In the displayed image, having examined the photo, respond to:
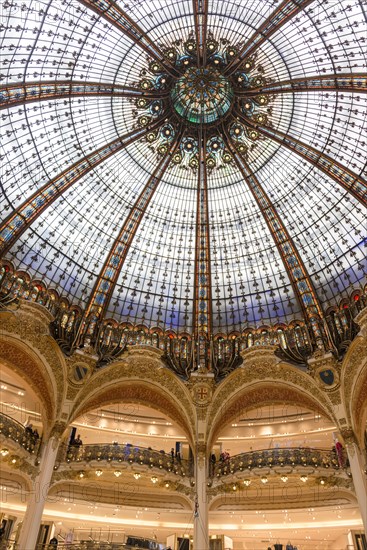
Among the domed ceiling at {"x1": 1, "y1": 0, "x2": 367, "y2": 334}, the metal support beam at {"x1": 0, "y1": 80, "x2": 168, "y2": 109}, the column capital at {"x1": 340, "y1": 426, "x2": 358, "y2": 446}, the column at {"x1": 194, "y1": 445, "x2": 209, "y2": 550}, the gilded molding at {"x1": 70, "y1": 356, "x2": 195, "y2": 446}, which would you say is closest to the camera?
the column at {"x1": 194, "y1": 445, "x2": 209, "y2": 550}

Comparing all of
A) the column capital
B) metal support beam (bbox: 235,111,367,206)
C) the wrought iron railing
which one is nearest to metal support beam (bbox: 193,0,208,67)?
metal support beam (bbox: 235,111,367,206)

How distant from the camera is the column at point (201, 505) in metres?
23.5

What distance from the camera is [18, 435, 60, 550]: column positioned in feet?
72.1

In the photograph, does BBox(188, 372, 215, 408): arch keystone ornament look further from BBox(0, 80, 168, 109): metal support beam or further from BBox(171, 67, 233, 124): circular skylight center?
BBox(0, 80, 168, 109): metal support beam

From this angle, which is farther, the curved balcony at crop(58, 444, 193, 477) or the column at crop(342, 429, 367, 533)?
the curved balcony at crop(58, 444, 193, 477)

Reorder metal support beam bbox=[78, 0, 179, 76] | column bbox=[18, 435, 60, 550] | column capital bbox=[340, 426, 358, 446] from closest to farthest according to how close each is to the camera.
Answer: column bbox=[18, 435, 60, 550]
metal support beam bbox=[78, 0, 179, 76]
column capital bbox=[340, 426, 358, 446]

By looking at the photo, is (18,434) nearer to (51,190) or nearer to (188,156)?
(51,190)

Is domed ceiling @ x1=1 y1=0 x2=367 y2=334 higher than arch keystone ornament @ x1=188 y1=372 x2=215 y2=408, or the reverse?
domed ceiling @ x1=1 y1=0 x2=367 y2=334

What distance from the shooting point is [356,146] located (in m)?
27.0

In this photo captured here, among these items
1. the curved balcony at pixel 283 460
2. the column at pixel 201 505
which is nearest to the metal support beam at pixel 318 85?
the curved balcony at pixel 283 460

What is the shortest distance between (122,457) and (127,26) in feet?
81.8

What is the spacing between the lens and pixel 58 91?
25.8m

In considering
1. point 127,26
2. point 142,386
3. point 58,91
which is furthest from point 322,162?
point 142,386

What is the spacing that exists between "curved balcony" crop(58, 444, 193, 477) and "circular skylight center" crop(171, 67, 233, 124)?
21.8m
